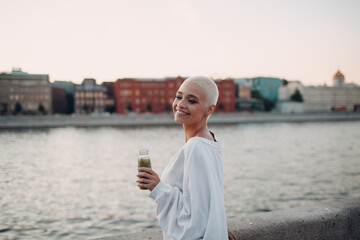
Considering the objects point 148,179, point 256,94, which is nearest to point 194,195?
point 148,179

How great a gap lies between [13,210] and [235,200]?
21.0 ft

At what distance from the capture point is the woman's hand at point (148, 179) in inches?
64.0

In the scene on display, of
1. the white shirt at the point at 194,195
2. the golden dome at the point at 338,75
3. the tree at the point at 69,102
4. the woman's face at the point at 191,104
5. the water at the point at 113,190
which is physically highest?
the golden dome at the point at 338,75

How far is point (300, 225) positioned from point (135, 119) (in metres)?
60.3

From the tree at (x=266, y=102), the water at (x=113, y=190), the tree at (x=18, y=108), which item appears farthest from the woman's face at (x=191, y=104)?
the tree at (x=266, y=102)

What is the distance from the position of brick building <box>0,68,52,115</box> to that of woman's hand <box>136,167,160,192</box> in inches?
3411

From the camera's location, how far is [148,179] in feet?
5.37

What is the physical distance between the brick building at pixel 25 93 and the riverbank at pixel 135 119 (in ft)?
79.1

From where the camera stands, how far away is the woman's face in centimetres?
173

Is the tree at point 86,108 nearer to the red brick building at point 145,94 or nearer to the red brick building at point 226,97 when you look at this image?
the red brick building at point 145,94

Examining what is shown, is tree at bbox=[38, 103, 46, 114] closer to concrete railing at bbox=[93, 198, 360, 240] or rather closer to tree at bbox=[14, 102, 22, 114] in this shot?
tree at bbox=[14, 102, 22, 114]

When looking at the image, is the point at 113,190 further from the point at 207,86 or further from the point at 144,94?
the point at 144,94

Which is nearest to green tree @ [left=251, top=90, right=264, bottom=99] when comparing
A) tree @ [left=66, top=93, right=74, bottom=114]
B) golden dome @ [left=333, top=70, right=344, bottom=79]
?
golden dome @ [left=333, top=70, right=344, bottom=79]

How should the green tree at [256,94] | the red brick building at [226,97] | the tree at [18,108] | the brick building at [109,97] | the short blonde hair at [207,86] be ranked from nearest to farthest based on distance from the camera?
the short blonde hair at [207,86] < the tree at [18,108] < the brick building at [109,97] < the red brick building at [226,97] < the green tree at [256,94]
